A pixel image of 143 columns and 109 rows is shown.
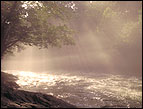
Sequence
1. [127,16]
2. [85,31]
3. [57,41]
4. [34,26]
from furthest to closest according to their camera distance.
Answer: [85,31]
[127,16]
[57,41]
[34,26]

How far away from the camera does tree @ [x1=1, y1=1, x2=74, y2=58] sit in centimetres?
1730

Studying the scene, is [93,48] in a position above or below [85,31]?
below

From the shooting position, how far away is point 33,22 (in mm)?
19344

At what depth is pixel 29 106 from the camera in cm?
955

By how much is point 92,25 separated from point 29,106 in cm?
5908

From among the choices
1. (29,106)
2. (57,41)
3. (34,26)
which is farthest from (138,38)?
(29,106)

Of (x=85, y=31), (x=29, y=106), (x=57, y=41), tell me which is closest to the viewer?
(x=29, y=106)

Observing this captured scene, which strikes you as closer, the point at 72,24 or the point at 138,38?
the point at 138,38

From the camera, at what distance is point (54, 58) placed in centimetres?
8738

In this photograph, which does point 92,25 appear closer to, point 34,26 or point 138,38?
point 138,38

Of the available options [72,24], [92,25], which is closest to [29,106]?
[92,25]

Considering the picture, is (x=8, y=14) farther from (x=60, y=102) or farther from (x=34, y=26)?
(x=60, y=102)

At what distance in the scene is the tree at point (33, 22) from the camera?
17.3m

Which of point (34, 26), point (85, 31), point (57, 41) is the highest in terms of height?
point (85, 31)
